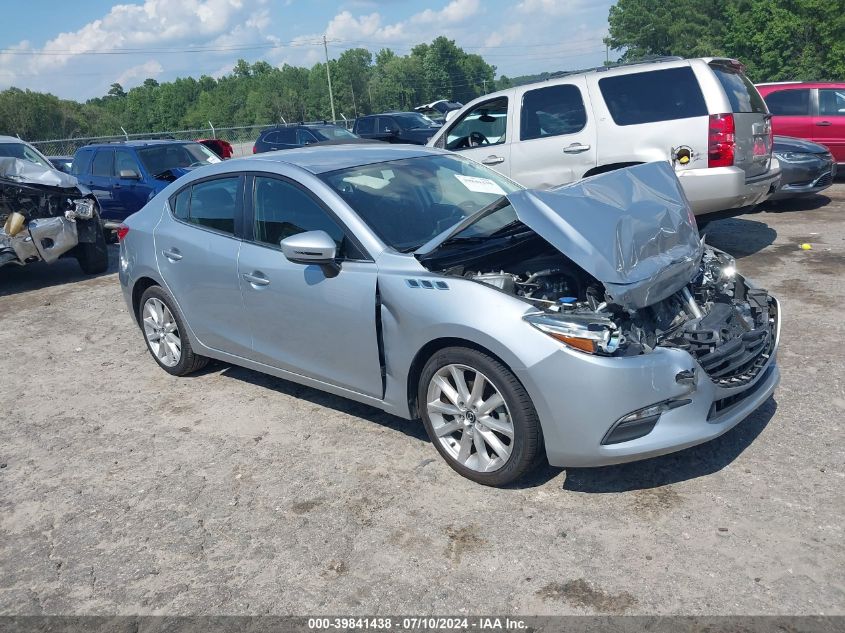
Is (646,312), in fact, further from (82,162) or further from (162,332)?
(82,162)

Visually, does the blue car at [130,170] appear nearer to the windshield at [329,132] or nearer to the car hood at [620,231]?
the windshield at [329,132]

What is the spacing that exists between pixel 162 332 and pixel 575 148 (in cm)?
451

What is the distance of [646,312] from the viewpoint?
3.98 m

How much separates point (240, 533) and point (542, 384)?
1.65m

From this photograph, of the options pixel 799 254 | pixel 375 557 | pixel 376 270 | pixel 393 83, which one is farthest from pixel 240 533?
pixel 393 83

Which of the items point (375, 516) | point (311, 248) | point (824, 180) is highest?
point (311, 248)

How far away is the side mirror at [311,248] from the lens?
414cm

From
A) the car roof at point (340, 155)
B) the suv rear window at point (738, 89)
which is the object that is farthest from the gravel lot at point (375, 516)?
the suv rear window at point (738, 89)

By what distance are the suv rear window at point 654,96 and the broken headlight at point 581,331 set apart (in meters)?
4.67

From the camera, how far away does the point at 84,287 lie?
9.66 meters

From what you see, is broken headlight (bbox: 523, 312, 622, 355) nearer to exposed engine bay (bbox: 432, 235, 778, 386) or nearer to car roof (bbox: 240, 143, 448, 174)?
exposed engine bay (bbox: 432, 235, 778, 386)

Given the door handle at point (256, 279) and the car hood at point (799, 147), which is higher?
the car hood at point (799, 147)

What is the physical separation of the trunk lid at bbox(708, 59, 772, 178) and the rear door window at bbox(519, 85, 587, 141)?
1.37m

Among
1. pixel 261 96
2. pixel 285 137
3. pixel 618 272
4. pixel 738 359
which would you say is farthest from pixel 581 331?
pixel 261 96
